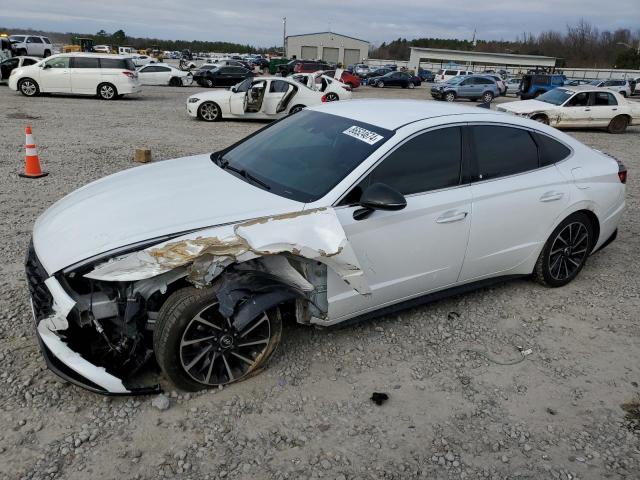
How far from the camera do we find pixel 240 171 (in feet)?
12.1

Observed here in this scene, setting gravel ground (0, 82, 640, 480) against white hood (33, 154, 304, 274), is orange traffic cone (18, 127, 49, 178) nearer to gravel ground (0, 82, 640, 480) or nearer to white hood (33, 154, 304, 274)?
gravel ground (0, 82, 640, 480)

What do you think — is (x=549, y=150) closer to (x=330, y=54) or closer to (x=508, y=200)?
(x=508, y=200)

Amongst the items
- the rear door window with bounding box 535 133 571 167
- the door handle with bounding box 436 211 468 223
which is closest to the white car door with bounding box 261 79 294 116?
the rear door window with bounding box 535 133 571 167

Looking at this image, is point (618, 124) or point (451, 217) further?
point (618, 124)

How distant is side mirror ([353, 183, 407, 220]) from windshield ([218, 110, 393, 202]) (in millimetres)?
268

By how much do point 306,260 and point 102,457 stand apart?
58.5 inches

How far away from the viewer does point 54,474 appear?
95.9 inches

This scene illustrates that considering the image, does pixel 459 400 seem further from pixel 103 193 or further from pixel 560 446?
pixel 103 193

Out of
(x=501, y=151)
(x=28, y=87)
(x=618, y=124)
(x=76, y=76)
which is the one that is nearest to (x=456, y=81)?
(x=618, y=124)

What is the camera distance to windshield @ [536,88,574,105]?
1568 centimetres

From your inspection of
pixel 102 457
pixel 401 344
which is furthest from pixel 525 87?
pixel 102 457

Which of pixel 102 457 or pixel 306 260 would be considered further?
pixel 306 260

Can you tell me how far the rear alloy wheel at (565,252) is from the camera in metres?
4.36

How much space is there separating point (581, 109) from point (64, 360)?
16.8 metres
